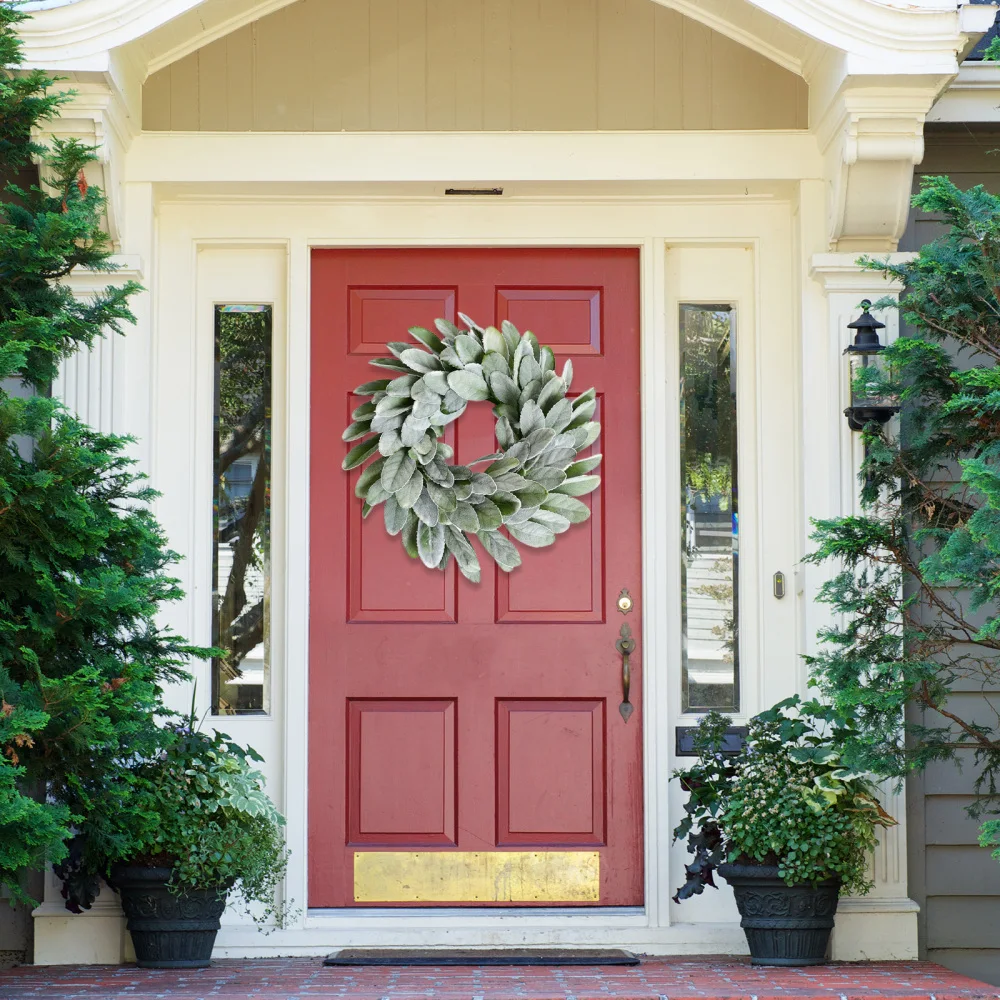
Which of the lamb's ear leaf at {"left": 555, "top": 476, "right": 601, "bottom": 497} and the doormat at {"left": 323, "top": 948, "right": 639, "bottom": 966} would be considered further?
the lamb's ear leaf at {"left": 555, "top": 476, "right": 601, "bottom": 497}

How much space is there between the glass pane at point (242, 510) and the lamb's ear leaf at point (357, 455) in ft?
0.82

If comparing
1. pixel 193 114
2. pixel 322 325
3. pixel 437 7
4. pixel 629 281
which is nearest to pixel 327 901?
pixel 322 325

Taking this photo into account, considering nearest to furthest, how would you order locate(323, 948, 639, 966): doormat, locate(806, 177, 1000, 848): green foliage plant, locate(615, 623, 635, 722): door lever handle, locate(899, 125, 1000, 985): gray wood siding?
locate(806, 177, 1000, 848): green foliage plant
locate(323, 948, 639, 966): doormat
locate(899, 125, 1000, 985): gray wood siding
locate(615, 623, 635, 722): door lever handle

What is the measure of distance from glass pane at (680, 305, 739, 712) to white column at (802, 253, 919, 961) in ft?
0.85

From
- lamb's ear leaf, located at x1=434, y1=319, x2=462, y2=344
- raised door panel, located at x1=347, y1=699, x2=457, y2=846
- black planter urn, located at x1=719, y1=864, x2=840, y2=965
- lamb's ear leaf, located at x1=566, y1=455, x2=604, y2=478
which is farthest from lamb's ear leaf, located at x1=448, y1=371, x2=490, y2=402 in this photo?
black planter urn, located at x1=719, y1=864, x2=840, y2=965

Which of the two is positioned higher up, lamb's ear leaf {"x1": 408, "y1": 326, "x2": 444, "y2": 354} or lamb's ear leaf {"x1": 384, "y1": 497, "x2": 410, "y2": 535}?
lamb's ear leaf {"x1": 408, "y1": 326, "x2": 444, "y2": 354}

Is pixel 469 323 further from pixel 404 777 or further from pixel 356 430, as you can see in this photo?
pixel 404 777

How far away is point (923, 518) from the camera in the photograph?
4.16 metres

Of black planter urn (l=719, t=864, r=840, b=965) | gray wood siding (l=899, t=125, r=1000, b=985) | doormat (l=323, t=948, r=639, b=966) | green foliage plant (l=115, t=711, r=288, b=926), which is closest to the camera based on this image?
green foliage plant (l=115, t=711, r=288, b=926)

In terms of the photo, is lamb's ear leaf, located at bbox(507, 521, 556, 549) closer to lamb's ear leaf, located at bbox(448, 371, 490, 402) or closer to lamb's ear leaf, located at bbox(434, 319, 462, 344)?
lamb's ear leaf, located at bbox(448, 371, 490, 402)

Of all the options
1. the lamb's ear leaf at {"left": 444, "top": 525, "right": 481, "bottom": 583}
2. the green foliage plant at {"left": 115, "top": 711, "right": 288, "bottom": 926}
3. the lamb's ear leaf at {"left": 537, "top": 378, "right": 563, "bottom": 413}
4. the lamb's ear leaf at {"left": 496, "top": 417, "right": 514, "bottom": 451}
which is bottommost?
the green foliage plant at {"left": 115, "top": 711, "right": 288, "bottom": 926}

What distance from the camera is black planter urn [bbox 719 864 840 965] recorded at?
396 centimetres

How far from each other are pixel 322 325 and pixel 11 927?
204cm

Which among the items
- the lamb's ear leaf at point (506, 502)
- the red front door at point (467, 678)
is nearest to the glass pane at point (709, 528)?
the red front door at point (467, 678)
